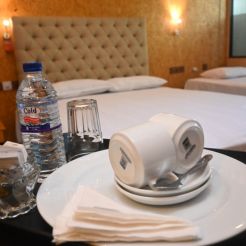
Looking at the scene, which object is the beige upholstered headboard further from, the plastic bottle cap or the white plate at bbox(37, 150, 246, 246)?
the white plate at bbox(37, 150, 246, 246)

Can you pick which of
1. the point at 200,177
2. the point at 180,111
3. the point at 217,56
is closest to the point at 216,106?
the point at 180,111

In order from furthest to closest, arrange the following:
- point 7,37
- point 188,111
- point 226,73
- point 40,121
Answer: point 226,73 → point 7,37 → point 188,111 → point 40,121

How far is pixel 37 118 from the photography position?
0.77 metres

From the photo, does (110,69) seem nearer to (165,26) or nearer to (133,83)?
(133,83)

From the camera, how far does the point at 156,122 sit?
0.62 m

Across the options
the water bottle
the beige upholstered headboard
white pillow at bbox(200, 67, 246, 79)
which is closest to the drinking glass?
the water bottle

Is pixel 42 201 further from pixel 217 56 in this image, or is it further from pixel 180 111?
pixel 217 56

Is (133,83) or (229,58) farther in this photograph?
(229,58)

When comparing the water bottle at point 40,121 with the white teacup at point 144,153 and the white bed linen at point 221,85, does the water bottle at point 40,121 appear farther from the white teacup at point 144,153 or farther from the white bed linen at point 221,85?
the white bed linen at point 221,85

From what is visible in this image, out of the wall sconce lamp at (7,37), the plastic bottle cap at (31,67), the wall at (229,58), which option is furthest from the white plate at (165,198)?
the wall at (229,58)

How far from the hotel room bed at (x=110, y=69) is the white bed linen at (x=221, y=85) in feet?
1.89

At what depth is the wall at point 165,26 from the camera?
282cm

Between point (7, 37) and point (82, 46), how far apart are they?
0.78 meters

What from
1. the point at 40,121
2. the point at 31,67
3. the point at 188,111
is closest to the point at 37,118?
the point at 40,121
